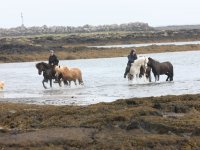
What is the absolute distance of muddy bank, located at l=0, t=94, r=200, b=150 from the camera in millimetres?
9961

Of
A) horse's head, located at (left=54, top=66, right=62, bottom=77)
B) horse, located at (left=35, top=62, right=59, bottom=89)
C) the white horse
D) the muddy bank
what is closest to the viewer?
the muddy bank

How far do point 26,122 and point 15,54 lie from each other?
50.5 meters

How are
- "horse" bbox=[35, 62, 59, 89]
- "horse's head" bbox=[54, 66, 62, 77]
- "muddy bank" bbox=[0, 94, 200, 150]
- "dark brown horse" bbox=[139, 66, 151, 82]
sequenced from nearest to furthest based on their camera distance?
1. "muddy bank" bbox=[0, 94, 200, 150]
2. "horse's head" bbox=[54, 66, 62, 77]
3. "horse" bbox=[35, 62, 59, 89]
4. "dark brown horse" bbox=[139, 66, 151, 82]

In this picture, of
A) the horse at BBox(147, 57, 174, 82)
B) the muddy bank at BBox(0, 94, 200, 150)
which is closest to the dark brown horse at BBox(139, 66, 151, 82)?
the horse at BBox(147, 57, 174, 82)

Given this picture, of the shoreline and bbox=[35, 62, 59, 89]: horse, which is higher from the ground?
bbox=[35, 62, 59, 89]: horse

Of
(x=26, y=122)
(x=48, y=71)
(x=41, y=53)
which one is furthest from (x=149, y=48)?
(x=26, y=122)

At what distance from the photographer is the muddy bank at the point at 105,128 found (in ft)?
32.7

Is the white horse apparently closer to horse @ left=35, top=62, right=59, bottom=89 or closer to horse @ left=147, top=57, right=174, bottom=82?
horse @ left=147, top=57, right=174, bottom=82

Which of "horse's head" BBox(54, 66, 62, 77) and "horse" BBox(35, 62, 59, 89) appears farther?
"horse" BBox(35, 62, 59, 89)

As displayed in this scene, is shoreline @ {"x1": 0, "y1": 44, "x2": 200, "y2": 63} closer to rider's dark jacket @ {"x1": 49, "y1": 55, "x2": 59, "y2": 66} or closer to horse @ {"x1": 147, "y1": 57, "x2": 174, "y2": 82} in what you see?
horse @ {"x1": 147, "y1": 57, "x2": 174, "y2": 82}

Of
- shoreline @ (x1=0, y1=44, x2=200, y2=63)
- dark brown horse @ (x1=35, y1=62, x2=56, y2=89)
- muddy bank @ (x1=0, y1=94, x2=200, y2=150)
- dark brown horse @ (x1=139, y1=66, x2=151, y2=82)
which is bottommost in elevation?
shoreline @ (x1=0, y1=44, x2=200, y2=63)

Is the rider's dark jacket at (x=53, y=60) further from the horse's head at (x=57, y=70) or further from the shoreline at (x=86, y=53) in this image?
the shoreline at (x=86, y=53)

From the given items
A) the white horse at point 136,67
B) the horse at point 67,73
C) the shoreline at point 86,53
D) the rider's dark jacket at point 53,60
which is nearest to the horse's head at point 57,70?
the horse at point 67,73

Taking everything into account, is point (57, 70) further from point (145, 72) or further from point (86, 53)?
point (86, 53)
